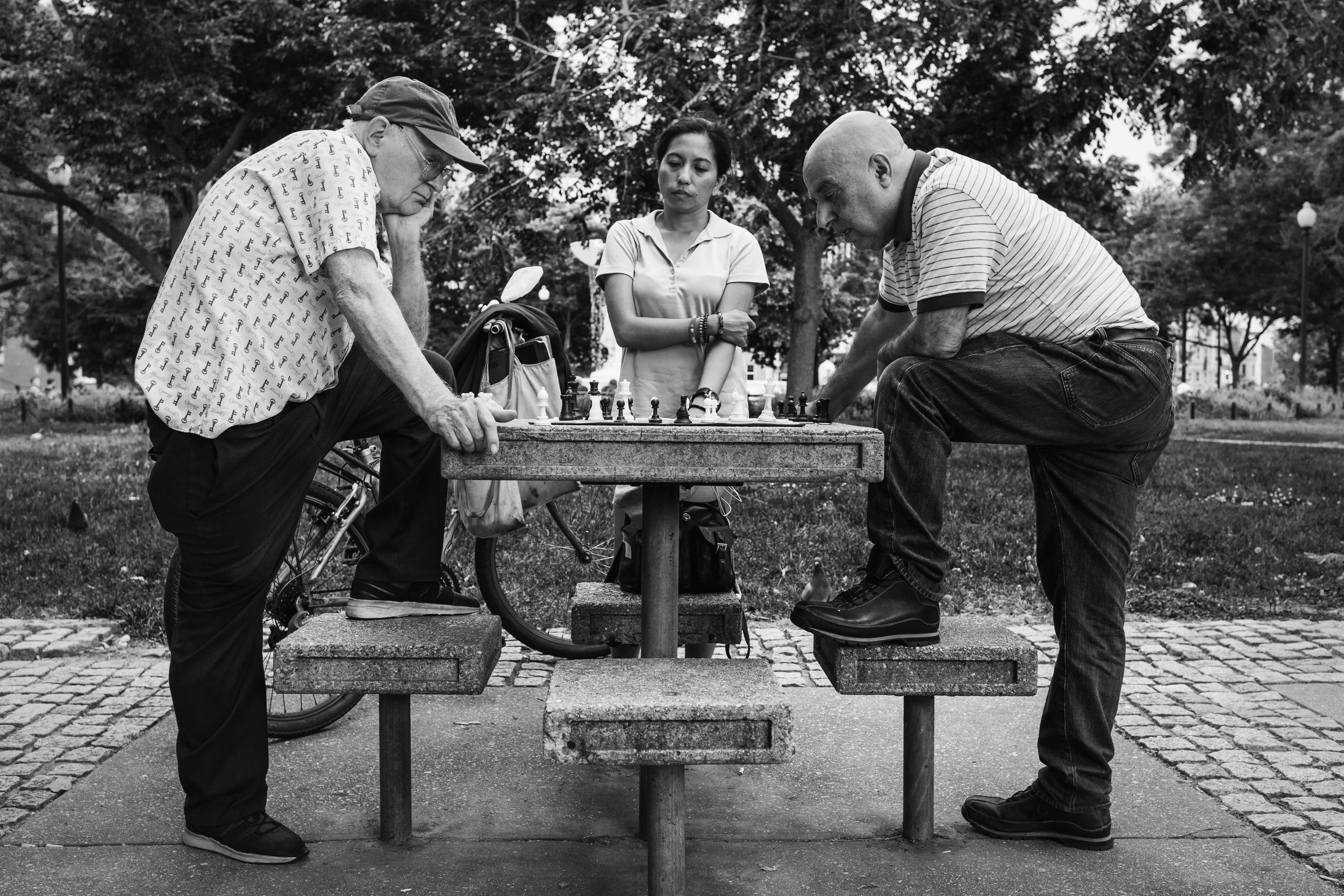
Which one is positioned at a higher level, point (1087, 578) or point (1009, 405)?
point (1009, 405)

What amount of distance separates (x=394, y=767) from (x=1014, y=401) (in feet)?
6.73

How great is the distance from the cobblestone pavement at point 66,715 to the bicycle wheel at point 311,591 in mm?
466

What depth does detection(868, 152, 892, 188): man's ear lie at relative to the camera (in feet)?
11.2

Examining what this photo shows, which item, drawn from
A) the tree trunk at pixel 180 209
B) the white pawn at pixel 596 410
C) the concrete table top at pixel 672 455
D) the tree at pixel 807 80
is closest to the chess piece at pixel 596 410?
the white pawn at pixel 596 410

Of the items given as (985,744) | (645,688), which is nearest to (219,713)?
(645,688)

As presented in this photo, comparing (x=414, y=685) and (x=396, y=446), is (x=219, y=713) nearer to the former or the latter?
(x=414, y=685)

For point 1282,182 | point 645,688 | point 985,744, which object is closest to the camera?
point 645,688

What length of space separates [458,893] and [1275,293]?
3428 centimetres

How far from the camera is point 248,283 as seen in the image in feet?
11.1

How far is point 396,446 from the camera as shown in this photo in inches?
151

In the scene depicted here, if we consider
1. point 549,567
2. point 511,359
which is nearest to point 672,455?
point 511,359

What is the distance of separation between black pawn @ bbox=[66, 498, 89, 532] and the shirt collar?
7087 mm

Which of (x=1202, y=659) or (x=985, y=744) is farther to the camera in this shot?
(x=1202, y=659)

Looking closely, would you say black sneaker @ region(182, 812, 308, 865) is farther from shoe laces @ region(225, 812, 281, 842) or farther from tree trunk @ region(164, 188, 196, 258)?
tree trunk @ region(164, 188, 196, 258)
